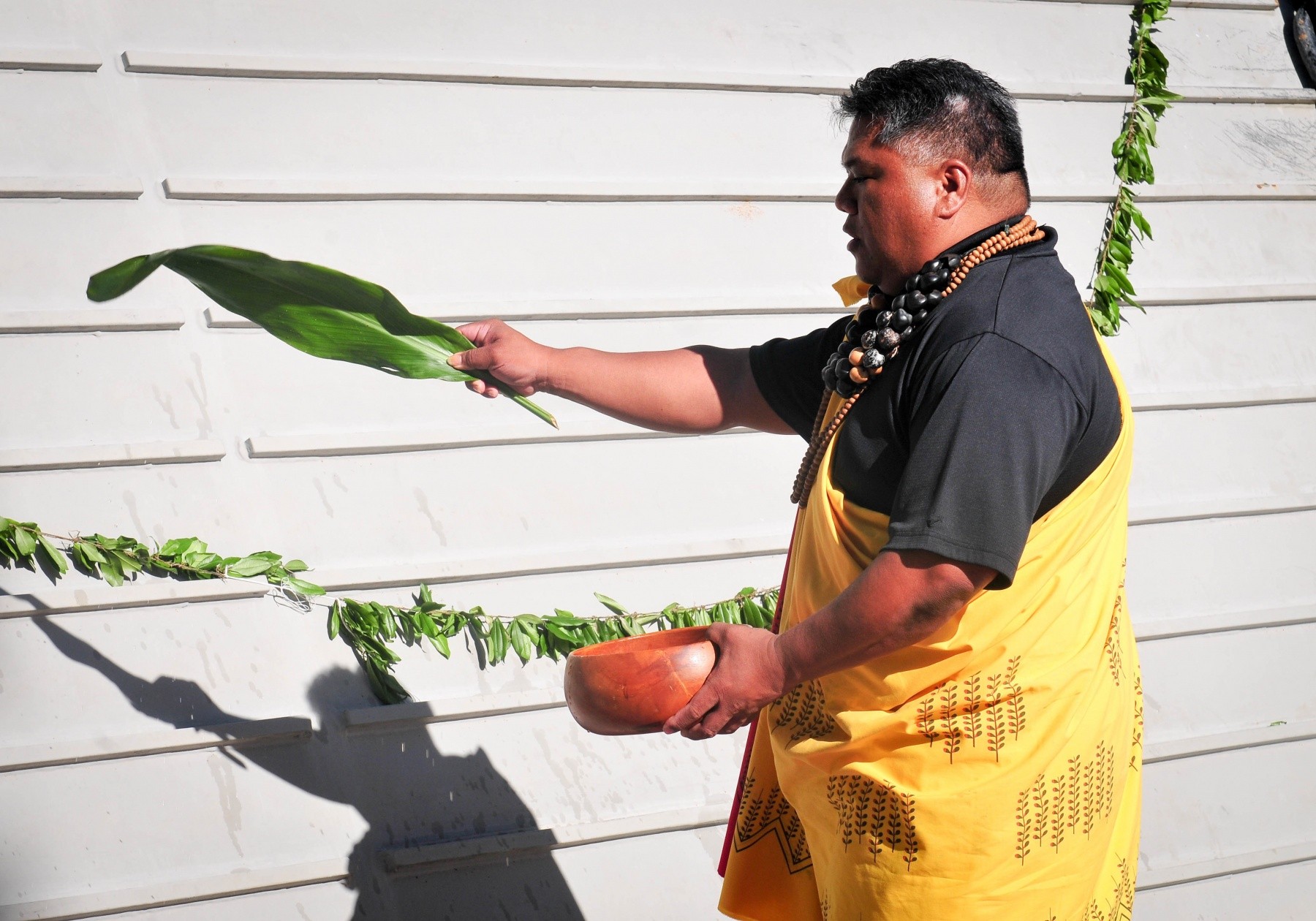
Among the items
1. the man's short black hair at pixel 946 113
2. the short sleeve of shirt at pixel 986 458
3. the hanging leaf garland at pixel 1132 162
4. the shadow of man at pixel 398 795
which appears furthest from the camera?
the hanging leaf garland at pixel 1132 162

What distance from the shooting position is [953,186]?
48.8 inches

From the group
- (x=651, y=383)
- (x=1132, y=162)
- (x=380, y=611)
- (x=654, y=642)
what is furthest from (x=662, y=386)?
(x=1132, y=162)

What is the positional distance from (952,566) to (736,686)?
1.02ft

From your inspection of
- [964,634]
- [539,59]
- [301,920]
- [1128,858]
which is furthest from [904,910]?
[539,59]

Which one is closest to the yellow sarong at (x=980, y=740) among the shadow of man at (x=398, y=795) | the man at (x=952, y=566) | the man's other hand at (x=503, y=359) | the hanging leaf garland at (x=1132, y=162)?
the man at (x=952, y=566)

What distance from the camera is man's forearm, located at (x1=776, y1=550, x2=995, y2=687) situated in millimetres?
1119

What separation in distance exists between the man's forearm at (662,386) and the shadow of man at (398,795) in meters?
0.85

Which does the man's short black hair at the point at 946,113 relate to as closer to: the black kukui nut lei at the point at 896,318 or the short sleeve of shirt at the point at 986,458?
the black kukui nut lei at the point at 896,318

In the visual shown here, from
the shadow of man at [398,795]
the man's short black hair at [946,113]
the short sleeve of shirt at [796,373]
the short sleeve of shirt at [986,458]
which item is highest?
the man's short black hair at [946,113]

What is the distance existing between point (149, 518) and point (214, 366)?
0.31m

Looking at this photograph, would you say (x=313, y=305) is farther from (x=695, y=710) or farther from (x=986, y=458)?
(x=986, y=458)

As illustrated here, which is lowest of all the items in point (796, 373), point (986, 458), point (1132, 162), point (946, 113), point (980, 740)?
point (980, 740)

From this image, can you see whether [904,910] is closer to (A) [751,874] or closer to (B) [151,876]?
(A) [751,874]

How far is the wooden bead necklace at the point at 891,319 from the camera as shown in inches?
49.5
